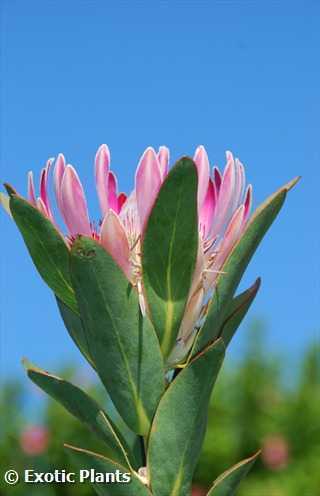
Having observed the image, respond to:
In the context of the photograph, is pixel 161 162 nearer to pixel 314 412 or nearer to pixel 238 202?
pixel 238 202

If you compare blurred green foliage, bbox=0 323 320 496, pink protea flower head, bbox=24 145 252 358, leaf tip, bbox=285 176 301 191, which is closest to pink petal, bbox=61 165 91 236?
pink protea flower head, bbox=24 145 252 358

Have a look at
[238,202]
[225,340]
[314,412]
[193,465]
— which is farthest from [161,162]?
[314,412]

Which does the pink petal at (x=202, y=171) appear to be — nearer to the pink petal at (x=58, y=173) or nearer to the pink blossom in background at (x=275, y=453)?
the pink petal at (x=58, y=173)

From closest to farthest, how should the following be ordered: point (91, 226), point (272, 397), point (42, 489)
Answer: point (91, 226), point (42, 489), point (272, 397)

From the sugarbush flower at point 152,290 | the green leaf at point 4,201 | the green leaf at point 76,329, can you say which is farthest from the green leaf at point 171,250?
the green leaf at point 4,201

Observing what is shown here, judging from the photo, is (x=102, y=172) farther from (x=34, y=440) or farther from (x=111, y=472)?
(x=34, y=440)

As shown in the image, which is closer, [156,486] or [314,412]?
[156,486]
